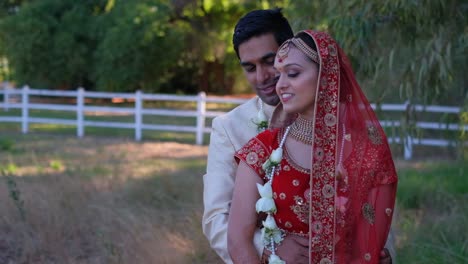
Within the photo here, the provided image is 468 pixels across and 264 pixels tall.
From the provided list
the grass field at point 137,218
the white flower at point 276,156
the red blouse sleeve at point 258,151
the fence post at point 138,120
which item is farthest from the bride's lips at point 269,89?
the fence post at point 138,120

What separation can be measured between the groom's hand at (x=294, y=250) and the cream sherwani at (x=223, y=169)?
73mm

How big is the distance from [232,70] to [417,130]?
79.6 ft

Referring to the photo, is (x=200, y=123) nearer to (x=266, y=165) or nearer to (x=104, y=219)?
(x=104, y=219)

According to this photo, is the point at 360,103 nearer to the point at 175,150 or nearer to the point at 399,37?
the point at 399,37

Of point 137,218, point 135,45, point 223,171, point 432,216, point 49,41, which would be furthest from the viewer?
point 49,41

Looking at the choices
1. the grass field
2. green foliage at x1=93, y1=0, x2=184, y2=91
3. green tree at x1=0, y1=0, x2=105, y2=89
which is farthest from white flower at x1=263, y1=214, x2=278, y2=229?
green tree at x1=0, y1=0, x2=105, y2=89

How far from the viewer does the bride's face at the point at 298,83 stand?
2262 millimetres

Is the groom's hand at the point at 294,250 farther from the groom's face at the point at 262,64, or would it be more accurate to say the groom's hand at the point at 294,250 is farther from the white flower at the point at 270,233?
the groom's face at the point at 262,64

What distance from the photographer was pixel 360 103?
2309 mm

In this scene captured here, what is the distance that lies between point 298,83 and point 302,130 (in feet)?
0.50

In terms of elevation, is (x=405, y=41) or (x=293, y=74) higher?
(x=405, y=41)

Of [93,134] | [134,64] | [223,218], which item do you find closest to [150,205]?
[223,218]

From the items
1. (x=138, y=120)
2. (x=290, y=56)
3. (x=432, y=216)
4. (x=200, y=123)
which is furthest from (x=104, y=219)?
(x=138, y=120)

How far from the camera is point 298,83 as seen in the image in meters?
2.27
